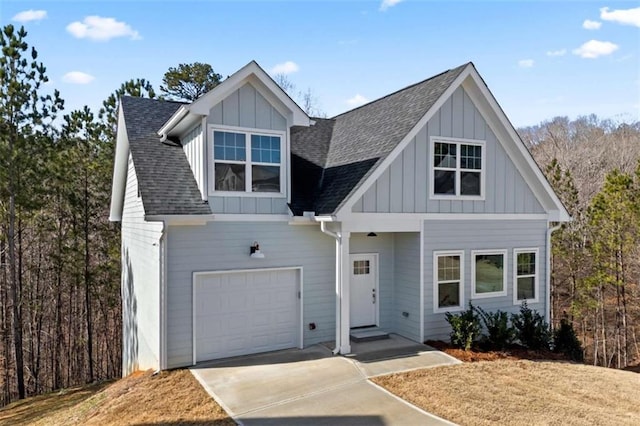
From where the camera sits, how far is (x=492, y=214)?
1159 centimetres

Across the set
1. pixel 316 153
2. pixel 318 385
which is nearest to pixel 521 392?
pixel 318 385

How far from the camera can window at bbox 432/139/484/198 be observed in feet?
36.2

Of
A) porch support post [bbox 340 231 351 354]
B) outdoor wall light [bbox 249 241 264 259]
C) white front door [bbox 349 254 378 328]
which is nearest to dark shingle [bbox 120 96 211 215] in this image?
outdoor wall light [bbox 249 241 264 259]

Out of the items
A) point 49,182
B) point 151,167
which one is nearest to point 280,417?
point 151,167

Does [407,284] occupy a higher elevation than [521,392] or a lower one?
higher

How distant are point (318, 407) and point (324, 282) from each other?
4.05 m

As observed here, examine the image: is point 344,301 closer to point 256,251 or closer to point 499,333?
point 256,251

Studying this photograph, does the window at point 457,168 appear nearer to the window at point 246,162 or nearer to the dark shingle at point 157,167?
the window at point 246,162

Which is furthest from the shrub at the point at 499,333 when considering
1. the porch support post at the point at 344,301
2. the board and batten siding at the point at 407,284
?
the porch support post at the point at 344,301

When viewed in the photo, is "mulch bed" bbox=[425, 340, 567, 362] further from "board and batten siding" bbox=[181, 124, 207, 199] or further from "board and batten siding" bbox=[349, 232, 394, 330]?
"board and batten siding" bbox=[181, 124, 207, 199]

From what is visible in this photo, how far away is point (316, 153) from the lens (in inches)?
509

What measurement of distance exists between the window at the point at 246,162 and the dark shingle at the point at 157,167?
795mm

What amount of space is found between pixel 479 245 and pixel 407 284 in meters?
2.28

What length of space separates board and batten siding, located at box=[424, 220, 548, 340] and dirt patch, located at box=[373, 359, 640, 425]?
1864mm
